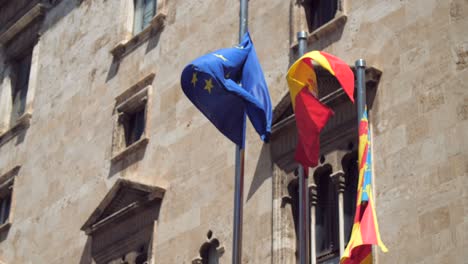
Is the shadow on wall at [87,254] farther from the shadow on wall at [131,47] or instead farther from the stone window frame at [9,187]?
the stone window frame at [9,187]

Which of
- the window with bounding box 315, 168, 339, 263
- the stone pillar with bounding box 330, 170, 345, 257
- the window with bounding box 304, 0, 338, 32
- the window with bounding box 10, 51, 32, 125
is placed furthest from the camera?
the window with bounding box 10, 51, 32, 125

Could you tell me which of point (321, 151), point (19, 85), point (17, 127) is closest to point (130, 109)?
point (17, 127)

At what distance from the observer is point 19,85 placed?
1139 inches

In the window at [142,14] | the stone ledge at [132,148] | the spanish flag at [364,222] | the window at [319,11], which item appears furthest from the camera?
the window at [142,14]

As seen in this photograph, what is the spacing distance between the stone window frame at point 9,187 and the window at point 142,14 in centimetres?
438

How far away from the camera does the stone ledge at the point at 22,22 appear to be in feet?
94.1

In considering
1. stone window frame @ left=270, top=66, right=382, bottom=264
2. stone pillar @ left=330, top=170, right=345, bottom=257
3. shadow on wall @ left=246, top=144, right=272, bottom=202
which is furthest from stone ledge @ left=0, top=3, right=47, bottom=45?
stone pillar @ left=330, top=170, right=345, bottom=257

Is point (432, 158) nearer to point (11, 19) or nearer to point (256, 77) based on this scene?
point (256, 77)

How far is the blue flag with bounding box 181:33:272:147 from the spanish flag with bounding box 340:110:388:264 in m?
1.34

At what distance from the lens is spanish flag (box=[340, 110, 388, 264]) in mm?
14852

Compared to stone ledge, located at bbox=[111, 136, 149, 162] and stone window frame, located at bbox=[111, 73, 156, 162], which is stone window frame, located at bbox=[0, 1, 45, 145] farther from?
stone ledge, located at bbox=[111, 136, 149, 162]

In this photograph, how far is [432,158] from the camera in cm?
1634

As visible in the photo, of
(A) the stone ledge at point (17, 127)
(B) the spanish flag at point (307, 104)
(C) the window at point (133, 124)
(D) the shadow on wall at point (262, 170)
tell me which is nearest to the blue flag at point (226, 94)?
(B) the spanish flag at point (307, 104)

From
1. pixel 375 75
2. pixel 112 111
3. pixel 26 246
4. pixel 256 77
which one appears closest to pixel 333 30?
pixel 375 75
